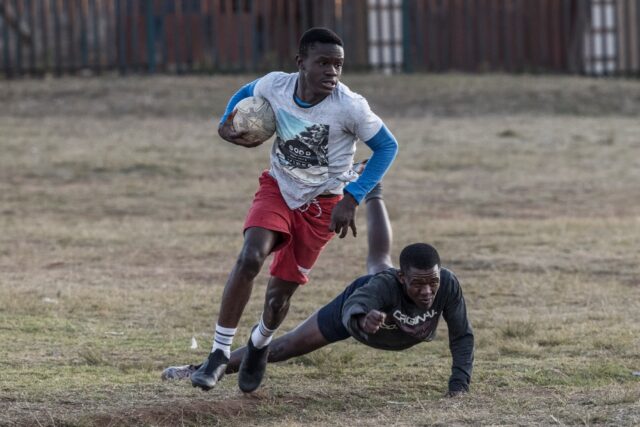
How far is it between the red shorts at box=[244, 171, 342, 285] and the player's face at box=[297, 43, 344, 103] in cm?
59

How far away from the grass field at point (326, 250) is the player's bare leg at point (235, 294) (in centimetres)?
16

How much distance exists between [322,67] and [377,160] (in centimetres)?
58

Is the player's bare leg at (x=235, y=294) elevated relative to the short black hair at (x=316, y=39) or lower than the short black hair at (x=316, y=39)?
lower

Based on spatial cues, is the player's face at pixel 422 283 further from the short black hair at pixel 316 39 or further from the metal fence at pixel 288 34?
the metal fence at pixel 288 34

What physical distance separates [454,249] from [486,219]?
2.23 meters

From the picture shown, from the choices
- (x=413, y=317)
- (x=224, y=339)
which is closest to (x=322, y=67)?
(x=413, y=317)

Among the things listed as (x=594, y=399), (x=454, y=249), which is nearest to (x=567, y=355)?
(x=594, y=399)

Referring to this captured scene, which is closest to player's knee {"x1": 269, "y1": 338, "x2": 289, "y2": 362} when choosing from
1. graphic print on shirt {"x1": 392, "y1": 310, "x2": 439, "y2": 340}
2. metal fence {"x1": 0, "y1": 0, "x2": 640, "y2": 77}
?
graphic print on shirt {"x1": 392, "y1": 310, "x2": 439, "y2": 340}

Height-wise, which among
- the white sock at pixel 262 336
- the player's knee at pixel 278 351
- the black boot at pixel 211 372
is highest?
the white sock at pixel 262 336

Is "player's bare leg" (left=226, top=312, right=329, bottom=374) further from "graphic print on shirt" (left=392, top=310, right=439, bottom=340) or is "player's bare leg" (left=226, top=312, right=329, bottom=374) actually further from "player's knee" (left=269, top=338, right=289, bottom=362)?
"graphic print on shirt" (left=392, top=310, right=439, bottom=340)

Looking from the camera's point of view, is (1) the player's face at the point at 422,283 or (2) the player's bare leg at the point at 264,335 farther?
(2) the player's bare leg at the point at 264,335

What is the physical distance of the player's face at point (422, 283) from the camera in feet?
20.9

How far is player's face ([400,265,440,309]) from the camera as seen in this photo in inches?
251

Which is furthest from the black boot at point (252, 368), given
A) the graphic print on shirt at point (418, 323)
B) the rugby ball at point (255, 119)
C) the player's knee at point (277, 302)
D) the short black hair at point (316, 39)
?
the short black hair at point (316, 39)
